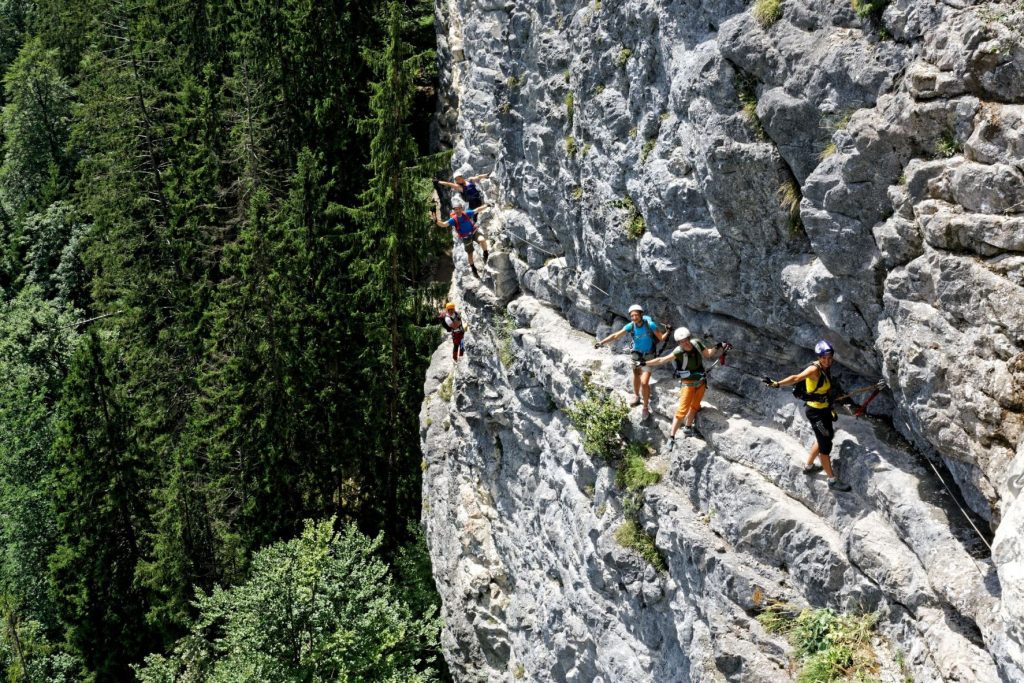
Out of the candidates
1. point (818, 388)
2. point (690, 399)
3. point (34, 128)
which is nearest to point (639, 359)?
point (690, 399)

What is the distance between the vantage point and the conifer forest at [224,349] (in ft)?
91.2

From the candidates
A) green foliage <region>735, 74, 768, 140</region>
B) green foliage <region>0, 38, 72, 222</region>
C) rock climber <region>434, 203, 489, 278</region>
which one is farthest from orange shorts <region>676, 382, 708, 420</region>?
green foliage <region>0, 38, 72, 222</region>

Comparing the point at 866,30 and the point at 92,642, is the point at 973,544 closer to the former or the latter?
the point at 866,30

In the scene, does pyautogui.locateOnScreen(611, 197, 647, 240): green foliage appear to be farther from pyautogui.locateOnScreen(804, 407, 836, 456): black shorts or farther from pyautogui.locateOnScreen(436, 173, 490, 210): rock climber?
pyautogui.locateOnScreen(436, 173, 490, 210): rock climber

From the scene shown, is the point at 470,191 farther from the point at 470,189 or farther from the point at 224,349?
the point at 224,349

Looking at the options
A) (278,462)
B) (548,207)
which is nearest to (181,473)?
(278,462)

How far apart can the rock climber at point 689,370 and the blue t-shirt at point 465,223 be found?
7918mm

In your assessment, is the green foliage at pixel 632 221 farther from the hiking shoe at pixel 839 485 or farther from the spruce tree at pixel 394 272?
the spruce tree at pixel 394 272

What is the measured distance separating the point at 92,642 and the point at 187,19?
933 inches

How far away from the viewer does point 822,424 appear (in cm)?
1045

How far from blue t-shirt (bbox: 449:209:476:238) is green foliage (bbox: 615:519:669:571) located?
8075mm

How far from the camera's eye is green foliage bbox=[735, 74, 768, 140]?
1105cm

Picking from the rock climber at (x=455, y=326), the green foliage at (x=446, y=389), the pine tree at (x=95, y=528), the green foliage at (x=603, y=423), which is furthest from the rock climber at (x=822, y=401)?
the pine tree at (x=95, y=528)

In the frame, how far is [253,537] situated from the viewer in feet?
95.5
